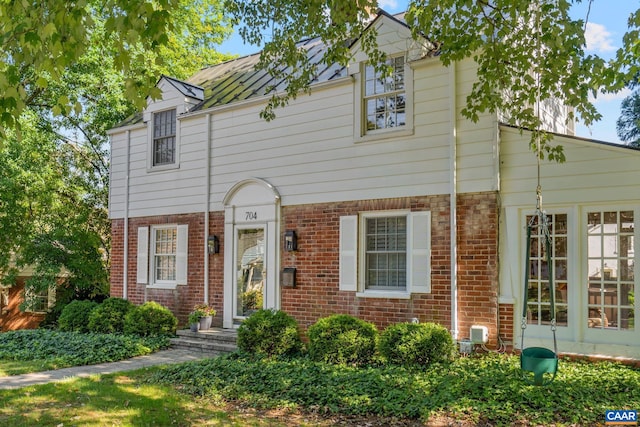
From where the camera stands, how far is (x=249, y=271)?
11.2 metres

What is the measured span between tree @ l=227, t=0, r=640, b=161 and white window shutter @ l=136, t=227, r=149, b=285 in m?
5.90

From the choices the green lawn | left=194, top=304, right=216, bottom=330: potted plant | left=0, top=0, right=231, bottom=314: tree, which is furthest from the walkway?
left=0, top=0, right=231, bottom=314: tree

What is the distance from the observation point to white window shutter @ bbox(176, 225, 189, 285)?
39.9 ft

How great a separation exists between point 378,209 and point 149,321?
18.6 ft

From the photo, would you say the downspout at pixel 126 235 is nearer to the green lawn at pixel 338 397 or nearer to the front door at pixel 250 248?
the front door at pixel 250 248

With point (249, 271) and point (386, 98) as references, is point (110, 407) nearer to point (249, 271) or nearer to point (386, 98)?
point (249, 271)

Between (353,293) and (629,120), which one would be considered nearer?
(353,293)

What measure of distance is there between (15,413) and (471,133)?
7324 millimetres

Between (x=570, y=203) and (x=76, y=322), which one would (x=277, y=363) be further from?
(x=76, y=322)

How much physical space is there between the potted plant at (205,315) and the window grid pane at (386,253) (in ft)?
12.1

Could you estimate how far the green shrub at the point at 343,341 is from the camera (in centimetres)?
809

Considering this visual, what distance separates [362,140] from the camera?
9.56 m

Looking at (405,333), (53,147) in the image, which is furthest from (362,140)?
(53,147)

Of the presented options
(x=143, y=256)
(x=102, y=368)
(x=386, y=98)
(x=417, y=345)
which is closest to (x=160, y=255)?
(x=143, y=256)
